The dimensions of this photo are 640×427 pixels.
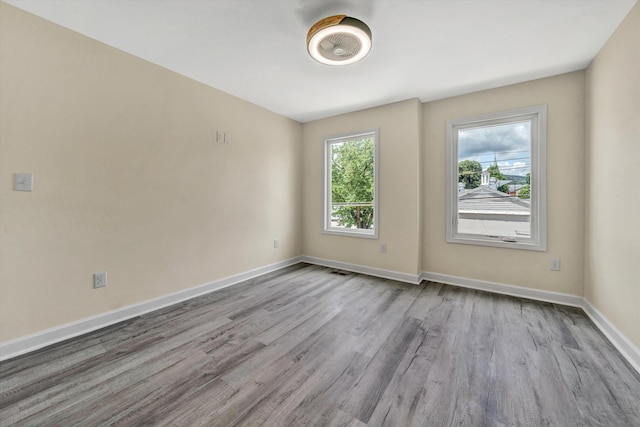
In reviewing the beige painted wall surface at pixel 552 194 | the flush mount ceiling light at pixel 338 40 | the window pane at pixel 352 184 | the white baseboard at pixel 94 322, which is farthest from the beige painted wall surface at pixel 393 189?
the white baseboard at pixel 94 322

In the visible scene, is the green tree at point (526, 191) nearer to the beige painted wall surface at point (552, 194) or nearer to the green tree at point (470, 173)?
the beige painted wall surface at point (552, 194)

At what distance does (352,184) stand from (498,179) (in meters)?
2.00

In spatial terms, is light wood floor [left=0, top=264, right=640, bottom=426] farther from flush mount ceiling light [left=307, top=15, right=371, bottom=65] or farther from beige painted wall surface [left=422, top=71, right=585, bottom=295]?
flush mount ceiling light [left=307, top=15, right=371, bottom=65]

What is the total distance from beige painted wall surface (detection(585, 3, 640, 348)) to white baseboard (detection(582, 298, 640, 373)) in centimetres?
4

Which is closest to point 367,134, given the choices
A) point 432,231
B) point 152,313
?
point 432,231

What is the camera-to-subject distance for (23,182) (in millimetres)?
1852

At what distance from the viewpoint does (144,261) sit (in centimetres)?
249

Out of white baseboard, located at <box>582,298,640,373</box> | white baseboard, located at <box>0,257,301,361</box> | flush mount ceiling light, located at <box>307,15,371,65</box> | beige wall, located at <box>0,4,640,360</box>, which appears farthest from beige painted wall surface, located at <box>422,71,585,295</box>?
white baseboard, located at <box>0,257,301,361</box>

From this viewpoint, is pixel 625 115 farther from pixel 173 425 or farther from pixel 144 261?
pixel 144 261

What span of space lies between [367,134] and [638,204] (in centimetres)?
284

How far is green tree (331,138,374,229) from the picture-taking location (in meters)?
4.00

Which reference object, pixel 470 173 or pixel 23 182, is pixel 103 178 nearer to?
pixel 23 182

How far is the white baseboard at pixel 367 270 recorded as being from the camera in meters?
3.45

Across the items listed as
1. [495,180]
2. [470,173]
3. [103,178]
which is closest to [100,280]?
[103,178]
